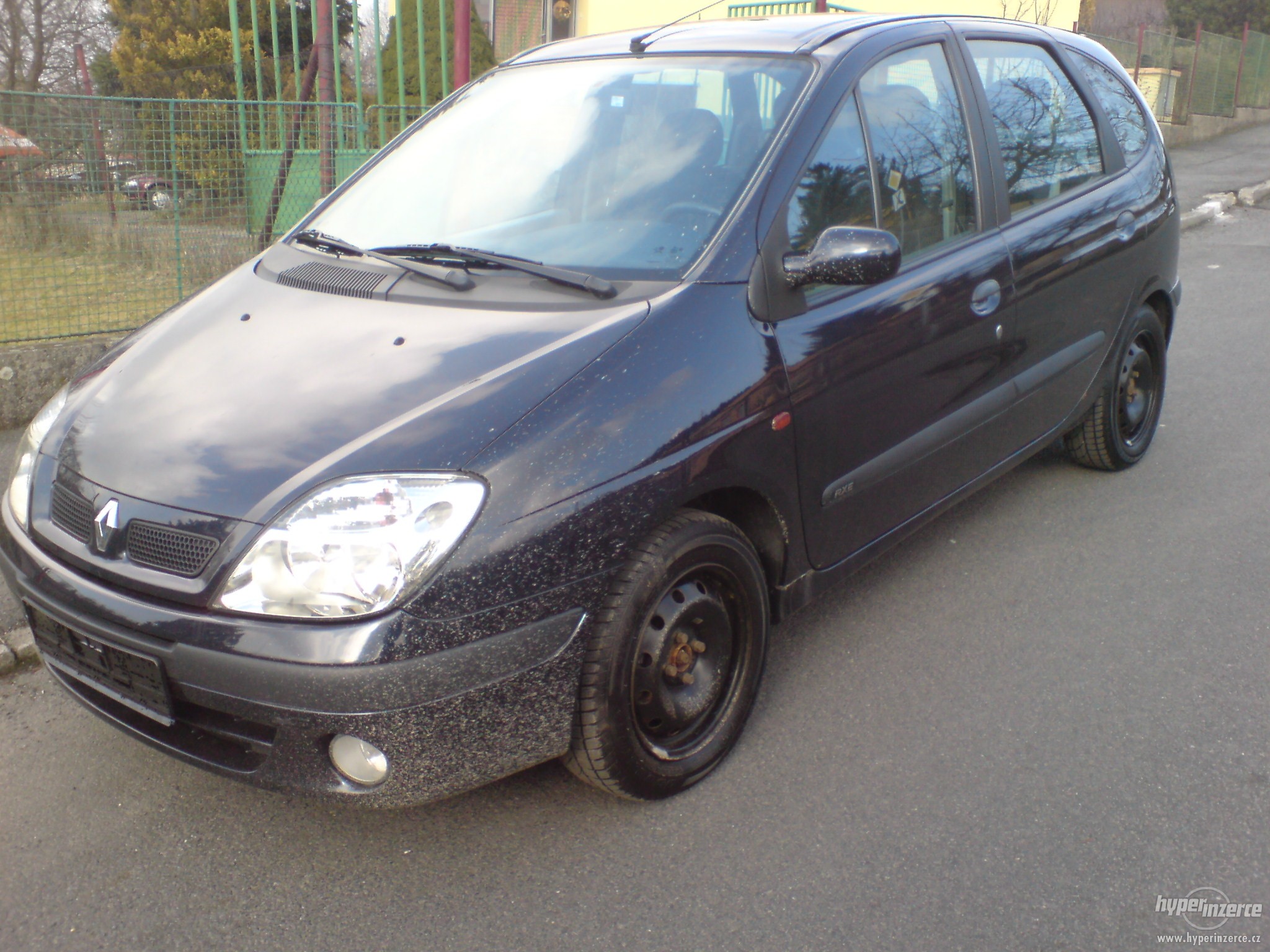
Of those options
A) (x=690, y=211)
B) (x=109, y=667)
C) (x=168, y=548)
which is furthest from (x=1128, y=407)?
(x=109, y=667)

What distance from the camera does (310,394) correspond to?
2436mm

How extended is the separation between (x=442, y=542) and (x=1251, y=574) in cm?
300

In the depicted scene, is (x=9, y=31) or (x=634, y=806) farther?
(x=9, y=31)

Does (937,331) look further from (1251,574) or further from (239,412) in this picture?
(239,412)

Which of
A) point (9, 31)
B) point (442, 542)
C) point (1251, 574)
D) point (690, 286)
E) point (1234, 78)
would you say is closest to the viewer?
point (442, 542)

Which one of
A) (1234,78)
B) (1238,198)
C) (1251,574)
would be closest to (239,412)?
(1251,574)

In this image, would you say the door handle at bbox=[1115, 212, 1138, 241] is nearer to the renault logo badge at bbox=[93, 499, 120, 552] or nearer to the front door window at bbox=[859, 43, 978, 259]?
the front door window at bbox=[859, 43, 978, 259]

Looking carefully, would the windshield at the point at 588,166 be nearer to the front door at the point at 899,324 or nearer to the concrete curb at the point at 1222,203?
the front door at the point at 899,324

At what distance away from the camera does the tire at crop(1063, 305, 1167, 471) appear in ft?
14.8

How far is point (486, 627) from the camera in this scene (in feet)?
7.16

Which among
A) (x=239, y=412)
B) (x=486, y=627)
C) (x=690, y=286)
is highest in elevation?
(x=690, y=286)

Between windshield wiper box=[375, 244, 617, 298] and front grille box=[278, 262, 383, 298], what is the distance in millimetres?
144

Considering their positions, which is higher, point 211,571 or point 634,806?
point 211,571

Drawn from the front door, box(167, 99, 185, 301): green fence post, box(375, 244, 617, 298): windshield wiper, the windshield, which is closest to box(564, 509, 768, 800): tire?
the front door
